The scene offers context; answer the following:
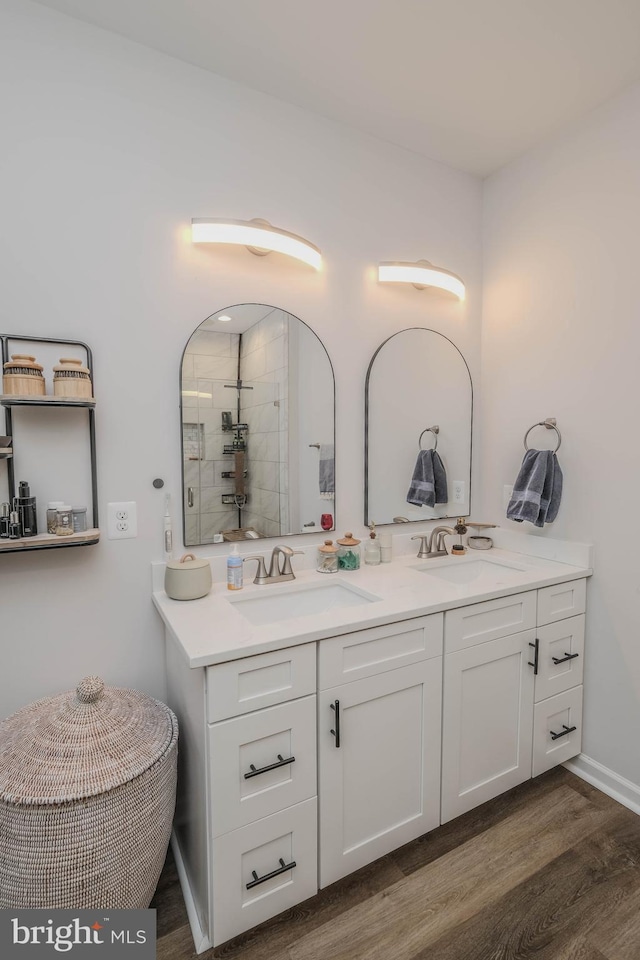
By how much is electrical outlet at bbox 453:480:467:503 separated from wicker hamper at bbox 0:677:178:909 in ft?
5.12

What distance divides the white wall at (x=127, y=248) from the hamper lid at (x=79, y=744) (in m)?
0.23

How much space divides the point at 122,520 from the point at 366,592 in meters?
0.84

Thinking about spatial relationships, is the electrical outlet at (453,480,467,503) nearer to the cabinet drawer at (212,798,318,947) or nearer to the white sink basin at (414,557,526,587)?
the white sink basin at (414,557,526,587)

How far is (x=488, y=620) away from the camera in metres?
1.62

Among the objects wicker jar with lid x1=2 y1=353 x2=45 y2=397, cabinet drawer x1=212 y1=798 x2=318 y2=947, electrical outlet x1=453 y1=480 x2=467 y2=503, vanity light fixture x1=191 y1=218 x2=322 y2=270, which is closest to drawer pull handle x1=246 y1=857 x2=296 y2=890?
cabinet drawer x1=212 y1=798 x2=318 y2=947

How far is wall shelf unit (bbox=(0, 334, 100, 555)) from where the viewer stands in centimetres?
128

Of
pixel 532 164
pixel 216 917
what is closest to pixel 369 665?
pixel 216 917

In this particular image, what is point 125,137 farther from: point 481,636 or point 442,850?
point 442,850

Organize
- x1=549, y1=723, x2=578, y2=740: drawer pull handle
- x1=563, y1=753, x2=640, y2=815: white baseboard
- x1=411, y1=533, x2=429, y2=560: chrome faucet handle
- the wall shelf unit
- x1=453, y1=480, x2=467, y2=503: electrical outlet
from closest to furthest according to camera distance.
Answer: the wall shelf unit, x1=563, y1=753, x2=640, y2=815: white baseboard, x1=549, y1=723, x2=578, y2=740: drawer pull handle, x1=411, y1=533, x2=429, y2=560: chrome faucet handle, x1=453, y1=480, x2=467, y2=503: electrical outlet

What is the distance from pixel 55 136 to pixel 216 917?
2198 mm

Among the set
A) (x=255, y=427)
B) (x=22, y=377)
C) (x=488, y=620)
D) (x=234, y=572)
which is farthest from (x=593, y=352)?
(x=22, y=377)

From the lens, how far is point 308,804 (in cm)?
128

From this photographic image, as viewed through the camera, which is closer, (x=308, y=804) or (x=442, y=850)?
(x=308, y=804)
